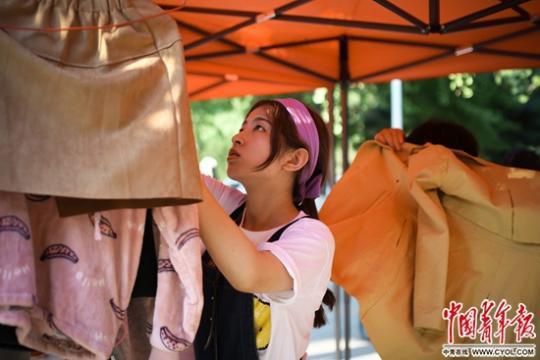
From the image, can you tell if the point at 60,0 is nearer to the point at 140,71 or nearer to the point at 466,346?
the point at 140,71

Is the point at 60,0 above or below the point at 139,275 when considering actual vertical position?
above

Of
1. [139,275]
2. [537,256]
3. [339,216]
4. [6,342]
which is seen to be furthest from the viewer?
[339,216]

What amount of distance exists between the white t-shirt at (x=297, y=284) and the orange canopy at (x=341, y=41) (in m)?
1.28

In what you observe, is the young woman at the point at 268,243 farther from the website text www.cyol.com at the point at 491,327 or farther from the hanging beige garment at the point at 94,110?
the website text www.cyol.com at the point at 491,327

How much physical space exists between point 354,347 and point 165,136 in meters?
5.43

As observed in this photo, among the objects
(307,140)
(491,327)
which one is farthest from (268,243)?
(491,327)

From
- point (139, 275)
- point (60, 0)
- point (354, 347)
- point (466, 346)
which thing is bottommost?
point (354, 347)

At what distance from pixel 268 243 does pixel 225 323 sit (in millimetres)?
323

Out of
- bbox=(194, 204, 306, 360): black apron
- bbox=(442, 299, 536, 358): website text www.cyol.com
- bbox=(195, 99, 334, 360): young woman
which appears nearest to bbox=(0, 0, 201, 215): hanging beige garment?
bbox=(195, 99, 334, 360): young woman

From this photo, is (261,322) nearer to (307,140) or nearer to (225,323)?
(225,323)

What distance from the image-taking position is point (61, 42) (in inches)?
49.5

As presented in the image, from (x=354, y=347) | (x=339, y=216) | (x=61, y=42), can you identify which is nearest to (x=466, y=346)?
(x=339, y=216)

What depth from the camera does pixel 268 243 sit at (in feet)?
5.95

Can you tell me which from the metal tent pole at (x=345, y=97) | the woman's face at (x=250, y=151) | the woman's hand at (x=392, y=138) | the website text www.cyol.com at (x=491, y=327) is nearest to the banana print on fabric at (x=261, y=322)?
the woman's face at (x=250, y=151)
